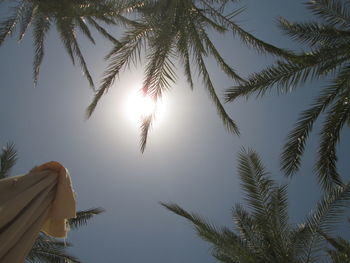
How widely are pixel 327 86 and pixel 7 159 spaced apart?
10153 millimetres

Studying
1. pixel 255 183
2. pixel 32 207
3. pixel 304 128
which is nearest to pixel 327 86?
pixel 304 128

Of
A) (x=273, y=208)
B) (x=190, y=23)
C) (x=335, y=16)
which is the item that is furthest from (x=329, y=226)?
(x=190, y=23)

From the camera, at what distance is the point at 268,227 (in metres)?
7.56

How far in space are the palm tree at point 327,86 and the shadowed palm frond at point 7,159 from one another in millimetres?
7774

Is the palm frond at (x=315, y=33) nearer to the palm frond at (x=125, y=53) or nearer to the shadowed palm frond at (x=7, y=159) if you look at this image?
the palm frond at (x=125, y=53)

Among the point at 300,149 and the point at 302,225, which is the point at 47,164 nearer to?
the point at 300,149

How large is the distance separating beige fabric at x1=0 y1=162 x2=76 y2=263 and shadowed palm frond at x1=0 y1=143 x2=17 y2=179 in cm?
883

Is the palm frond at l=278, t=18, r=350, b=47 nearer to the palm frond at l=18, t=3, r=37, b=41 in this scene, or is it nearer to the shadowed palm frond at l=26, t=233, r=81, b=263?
the palm frond at l=18, t=3, r=37, b=41

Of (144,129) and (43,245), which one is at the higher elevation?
(144,129)

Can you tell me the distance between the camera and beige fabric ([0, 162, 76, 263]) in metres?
2.04

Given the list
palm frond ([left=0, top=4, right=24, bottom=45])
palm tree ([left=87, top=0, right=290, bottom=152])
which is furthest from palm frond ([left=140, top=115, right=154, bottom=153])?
palm frond ([left=0, top=4, right=24, bottom=45])

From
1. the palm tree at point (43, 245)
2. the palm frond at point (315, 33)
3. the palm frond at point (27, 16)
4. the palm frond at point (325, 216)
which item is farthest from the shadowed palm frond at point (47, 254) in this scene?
the palm frond at point (315, 33)

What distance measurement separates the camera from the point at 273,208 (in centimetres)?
820

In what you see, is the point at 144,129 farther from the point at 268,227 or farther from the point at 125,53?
the point at 268,227
